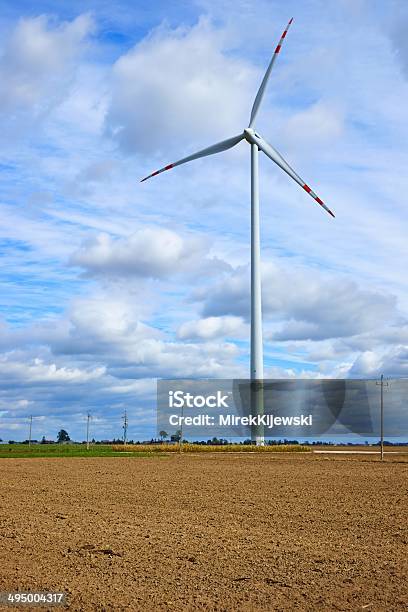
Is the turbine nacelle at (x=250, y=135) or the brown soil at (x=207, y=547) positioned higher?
the turbine nacelle at (x=250, y=135)

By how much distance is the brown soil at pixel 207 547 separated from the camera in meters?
12.9

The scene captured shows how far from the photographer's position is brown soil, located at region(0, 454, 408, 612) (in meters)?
12.9

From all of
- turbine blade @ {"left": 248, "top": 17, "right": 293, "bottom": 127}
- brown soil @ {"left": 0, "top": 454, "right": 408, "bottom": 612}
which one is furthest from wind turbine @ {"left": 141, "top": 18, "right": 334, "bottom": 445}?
brown soil @ {"left": 0, "top": 454, "right": 408, "bottom": 612}

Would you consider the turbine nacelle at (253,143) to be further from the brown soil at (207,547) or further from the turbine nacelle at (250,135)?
the brown soil at (207,547)

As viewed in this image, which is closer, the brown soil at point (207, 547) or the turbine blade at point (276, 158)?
the brown soil at point (207, 547)

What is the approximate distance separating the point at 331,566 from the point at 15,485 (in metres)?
21.9

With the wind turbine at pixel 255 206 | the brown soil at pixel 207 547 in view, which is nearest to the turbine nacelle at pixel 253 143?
the wind turbine at pixel 255 206

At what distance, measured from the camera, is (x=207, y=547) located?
1720 cm

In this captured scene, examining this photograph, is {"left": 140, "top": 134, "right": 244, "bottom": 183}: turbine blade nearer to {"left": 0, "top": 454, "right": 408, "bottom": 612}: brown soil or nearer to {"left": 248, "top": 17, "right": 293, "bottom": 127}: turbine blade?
{"left": 248, "top": 17, "right": 293, "bottom": 127}: turbine blade

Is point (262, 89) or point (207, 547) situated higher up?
point (262, 89)

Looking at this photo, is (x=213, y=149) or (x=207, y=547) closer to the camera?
(x=207, y=547)

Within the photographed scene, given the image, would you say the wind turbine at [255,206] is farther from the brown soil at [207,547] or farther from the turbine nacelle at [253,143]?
the brown soil at [207,547]

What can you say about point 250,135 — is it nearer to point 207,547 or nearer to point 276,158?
point 276,158

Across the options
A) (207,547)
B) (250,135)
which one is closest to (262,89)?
(250,135)
